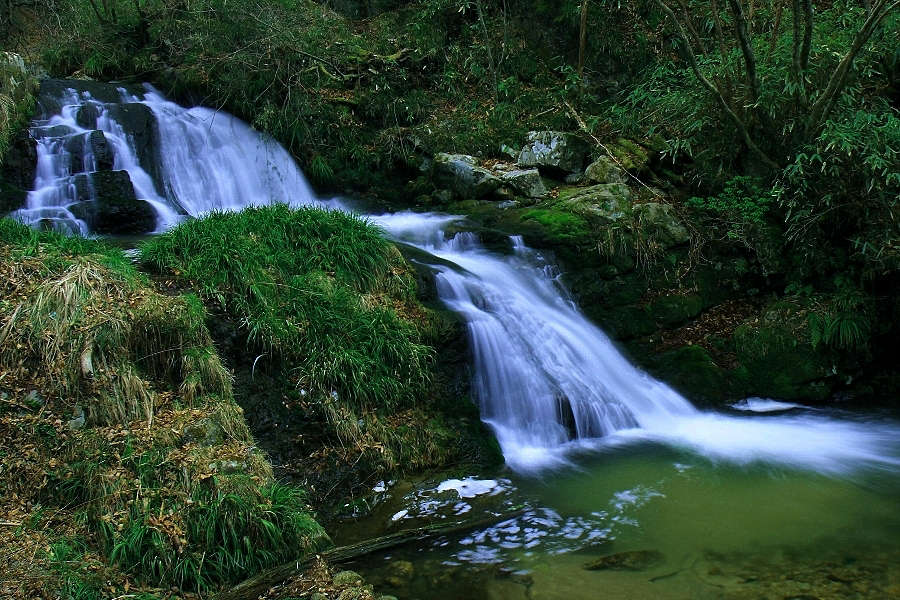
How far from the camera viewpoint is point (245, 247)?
5848 millimetres

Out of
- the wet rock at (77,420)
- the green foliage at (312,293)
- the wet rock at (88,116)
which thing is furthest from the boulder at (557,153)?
the wet rock at (77,420)

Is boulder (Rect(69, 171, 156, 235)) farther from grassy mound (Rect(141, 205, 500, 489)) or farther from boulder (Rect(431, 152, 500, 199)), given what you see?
boulder (Rect(431, 152, 500, 199))

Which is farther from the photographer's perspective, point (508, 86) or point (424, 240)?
point (508, 86)

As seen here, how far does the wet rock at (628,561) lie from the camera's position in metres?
A: 3.92

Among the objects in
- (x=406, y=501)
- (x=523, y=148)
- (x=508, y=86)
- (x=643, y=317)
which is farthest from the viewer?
(x=508, y=86)

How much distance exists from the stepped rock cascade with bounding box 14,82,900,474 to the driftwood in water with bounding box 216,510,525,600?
117 cm

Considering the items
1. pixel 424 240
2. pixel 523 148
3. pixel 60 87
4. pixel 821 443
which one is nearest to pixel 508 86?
pixel 523 148

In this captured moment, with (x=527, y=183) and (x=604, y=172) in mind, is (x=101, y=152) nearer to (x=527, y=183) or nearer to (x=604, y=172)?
(x=527, y=183)

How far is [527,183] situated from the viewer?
33.4 ft

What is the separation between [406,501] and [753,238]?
5831 mm

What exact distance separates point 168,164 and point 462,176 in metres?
4.52

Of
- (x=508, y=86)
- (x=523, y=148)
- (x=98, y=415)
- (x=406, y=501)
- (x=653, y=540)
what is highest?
(x=508, y=86)

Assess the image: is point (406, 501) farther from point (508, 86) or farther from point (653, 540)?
point (508, 86)

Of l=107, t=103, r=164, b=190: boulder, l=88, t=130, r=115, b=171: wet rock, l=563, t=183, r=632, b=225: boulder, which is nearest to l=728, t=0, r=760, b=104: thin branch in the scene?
l=563, t=183, r=632, b=225: boulder
